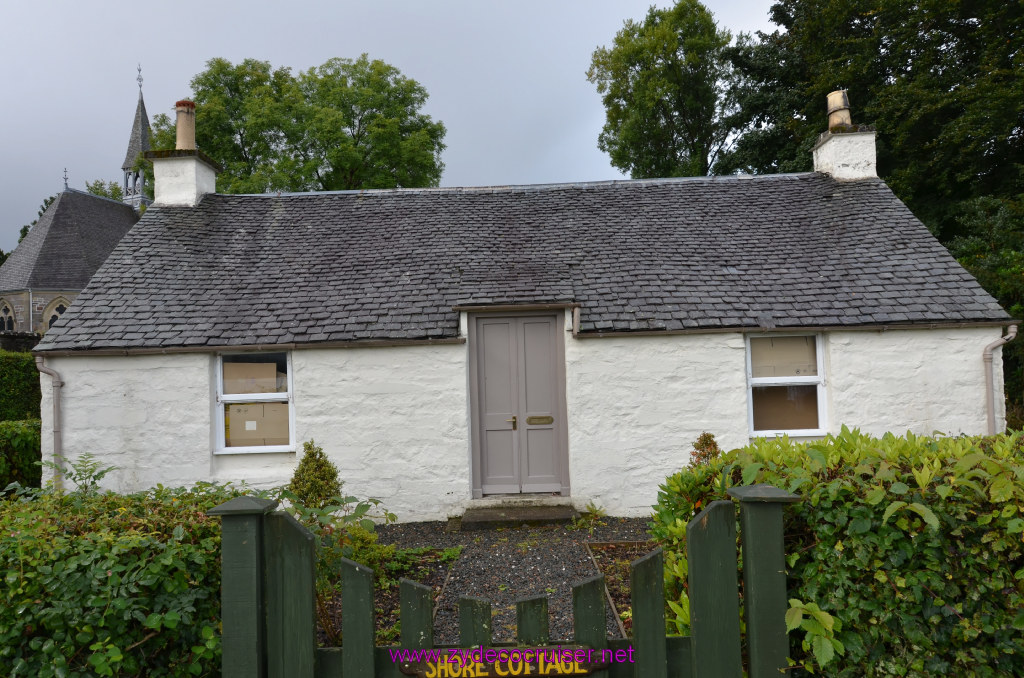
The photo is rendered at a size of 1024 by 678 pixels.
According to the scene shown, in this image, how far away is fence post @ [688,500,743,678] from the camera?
2197 millimetres

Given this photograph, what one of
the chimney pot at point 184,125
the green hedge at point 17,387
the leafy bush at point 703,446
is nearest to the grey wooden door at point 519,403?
the leafy bush at point 703,446

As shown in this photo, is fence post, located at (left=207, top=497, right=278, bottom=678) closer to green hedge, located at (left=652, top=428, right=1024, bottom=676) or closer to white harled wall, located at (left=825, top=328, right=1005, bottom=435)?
green hedge, located at (left=652, top=428, right=1024, bottom=676)

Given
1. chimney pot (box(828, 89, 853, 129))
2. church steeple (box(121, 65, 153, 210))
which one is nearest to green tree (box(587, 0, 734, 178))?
chimney pot (box(828, 89, 853, 129))

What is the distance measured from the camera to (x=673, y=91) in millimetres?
26953

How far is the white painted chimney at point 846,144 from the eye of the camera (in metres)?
11.2

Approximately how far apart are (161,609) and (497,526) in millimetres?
5608

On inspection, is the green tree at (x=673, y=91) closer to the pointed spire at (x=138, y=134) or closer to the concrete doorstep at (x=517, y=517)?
the concrete doorstep at (x=517, y=517)

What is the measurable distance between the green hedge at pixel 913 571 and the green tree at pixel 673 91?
2620 cm

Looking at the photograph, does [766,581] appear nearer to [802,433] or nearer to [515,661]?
[515,661]

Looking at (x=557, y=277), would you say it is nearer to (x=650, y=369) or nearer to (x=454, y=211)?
(x=650, y=369)

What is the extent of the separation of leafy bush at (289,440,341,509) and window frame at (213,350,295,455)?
96cm

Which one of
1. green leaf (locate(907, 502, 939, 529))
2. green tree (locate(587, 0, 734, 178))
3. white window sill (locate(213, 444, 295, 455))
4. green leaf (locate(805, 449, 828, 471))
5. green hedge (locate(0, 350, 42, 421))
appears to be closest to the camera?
green leaf (locate(907, 502, 939, 529))

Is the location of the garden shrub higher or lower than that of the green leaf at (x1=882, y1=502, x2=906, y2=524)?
lower

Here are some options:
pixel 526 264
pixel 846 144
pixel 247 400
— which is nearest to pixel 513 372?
pixel 526 264
